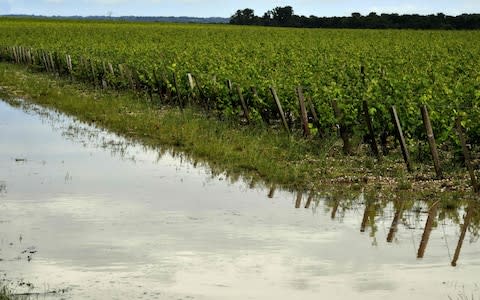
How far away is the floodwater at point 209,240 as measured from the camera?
9.38 m

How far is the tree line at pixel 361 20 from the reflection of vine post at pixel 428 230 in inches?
3953

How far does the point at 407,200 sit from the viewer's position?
14.3 metres

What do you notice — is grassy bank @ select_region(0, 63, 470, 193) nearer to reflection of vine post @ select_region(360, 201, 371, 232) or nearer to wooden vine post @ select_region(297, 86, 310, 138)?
Result: wooden vine post @ select_region(297, 86, 310, 138)

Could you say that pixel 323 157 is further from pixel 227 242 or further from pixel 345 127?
pixel 227 242

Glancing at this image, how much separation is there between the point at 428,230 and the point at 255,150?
7.07m

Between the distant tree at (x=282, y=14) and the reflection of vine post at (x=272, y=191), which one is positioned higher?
the reflection of vine post at (x=272, y=191)

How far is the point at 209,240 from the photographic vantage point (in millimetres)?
11523

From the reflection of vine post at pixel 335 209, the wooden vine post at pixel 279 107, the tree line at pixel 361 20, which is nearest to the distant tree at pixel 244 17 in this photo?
the tree line at pixel 361 20

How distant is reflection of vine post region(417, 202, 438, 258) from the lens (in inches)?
437

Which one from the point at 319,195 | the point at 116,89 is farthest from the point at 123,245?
the point at 116,89

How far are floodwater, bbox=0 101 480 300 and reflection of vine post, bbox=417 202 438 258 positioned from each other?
0.6 inches

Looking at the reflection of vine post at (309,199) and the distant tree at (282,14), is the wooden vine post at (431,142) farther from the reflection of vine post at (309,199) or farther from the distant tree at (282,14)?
the distant tree at (282,14)

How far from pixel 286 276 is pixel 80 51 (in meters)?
37.3

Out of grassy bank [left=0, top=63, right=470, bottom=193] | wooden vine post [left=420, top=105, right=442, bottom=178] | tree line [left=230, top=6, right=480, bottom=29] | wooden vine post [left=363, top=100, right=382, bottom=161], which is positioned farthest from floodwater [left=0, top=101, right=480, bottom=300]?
tree line [left=230, top=6, right=480, bottom=29]
